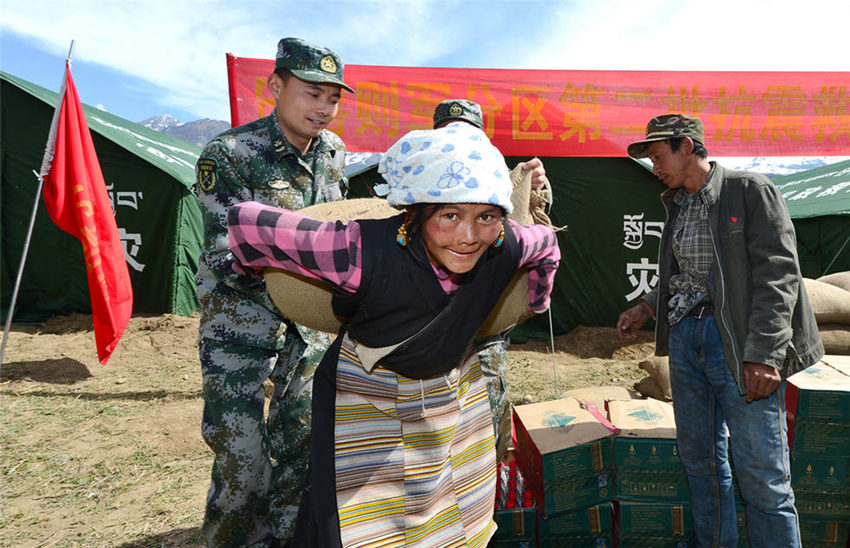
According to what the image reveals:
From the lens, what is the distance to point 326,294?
4.38 ft

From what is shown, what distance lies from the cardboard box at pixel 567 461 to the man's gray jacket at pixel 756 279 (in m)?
0.70

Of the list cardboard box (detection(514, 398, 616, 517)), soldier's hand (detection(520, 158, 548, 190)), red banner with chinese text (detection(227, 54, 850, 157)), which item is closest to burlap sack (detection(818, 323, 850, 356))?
cardboard box (detection(514, 398, 616, 517))

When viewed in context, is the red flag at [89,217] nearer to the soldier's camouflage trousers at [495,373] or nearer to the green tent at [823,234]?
the soldier's camouflage trousers at [495,373]

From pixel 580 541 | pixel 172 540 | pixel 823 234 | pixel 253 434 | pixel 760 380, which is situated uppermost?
pixel 823 234

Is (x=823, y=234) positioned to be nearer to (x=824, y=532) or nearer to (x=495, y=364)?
(x=824, y=532)

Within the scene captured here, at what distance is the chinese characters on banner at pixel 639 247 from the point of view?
6832mm

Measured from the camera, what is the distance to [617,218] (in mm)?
6859

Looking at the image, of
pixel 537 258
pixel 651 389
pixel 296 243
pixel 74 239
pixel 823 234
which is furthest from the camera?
pixel 74 239

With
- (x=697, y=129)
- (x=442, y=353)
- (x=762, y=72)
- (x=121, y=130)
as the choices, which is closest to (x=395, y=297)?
(x=442, y=353)

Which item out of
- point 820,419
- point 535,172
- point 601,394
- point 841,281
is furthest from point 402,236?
point 841,281

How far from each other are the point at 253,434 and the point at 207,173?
1.04m

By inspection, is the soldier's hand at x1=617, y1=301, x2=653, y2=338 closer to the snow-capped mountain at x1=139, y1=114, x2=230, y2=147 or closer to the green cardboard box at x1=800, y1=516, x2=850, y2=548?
the green cardboard box at x1=800, y1=516, x2=850, y2=548

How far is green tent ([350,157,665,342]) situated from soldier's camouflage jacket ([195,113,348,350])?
4.56 meters

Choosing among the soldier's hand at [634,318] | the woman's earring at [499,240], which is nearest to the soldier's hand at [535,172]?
the woman's earring at [499,240]
